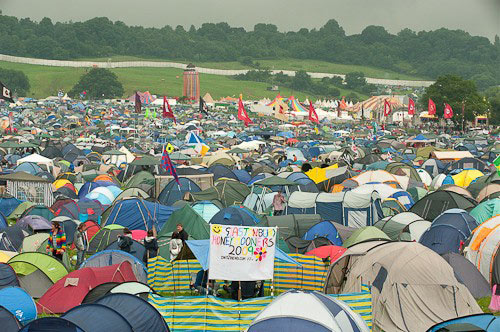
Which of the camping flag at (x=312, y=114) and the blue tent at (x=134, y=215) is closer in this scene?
the blue tent at (x=134, y=215)

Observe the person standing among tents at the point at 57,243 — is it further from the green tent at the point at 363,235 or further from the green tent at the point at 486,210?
the green tent at the point at 486,210

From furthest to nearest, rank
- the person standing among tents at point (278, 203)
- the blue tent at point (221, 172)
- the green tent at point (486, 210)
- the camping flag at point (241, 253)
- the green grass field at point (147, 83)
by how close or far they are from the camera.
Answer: the green grass field at point (147, 83), the blue tent at point (221, 172), the person standing among tents at point (278, 203), the green tent at point (486, 210), the camping flag at point (241, 253)

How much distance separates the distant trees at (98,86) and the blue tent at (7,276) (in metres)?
124

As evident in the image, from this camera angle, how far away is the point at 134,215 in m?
19.0

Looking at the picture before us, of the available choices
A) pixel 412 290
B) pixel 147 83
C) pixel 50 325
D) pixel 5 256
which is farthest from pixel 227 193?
pixel 147 83

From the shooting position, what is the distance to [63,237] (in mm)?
14352

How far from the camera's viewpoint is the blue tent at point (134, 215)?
62.1 ft

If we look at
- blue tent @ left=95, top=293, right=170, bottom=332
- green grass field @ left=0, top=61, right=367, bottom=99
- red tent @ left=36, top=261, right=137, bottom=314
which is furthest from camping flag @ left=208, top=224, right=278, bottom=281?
green grass field @ left=0, top=61, right=367, bottom=99

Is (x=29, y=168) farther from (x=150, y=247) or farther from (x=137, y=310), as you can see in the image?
(x=137, y=310)

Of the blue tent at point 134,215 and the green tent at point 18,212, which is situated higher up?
the blue tent at point 134,215

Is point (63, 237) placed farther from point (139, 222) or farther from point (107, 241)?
point (139, 222)

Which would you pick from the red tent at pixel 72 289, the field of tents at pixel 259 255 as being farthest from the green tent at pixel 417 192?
the red tent at pixel 72 289

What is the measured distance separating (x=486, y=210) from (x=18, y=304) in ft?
35.9

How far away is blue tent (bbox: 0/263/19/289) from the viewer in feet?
41.2
